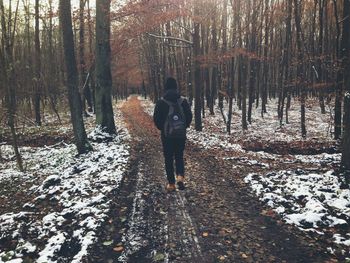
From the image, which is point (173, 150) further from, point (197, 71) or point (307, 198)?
point (197, 71)

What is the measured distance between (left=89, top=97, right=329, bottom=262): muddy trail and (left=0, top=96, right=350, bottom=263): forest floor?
18mm

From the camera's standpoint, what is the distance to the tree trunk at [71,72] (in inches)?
402

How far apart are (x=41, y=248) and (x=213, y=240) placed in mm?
2934

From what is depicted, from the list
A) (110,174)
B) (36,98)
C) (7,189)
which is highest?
(36,98)

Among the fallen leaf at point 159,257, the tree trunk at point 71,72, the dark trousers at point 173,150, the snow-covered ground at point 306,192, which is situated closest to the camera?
the fallen leaf at point 159,257

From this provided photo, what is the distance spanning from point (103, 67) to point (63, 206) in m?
8.25

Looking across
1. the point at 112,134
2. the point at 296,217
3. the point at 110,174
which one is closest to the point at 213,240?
the point at 296,217

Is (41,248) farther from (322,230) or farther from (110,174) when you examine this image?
(322,230)

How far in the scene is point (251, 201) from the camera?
23.1 feet

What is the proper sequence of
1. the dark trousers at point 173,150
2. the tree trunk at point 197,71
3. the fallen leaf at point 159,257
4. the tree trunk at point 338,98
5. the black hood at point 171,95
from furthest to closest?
1. the tree trunk at point 197,71
2. the tree trunk at point 338,98
3. the dark trousers at point 173,150
4. the black hood at point 171,95
5. the fallen leaf at point 159,257

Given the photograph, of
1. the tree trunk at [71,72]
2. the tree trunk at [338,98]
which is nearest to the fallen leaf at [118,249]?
the tree trunk at [71,72]

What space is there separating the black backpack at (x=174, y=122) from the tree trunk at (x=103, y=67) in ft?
25.2

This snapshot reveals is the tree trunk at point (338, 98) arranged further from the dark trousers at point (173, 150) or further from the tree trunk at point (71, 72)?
the tree trunk at point (71, 72)

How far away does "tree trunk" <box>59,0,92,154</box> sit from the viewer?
10.2m
